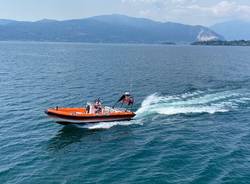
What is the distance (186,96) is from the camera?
204 feet

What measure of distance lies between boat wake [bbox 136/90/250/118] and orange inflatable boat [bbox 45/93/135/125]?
3.79 metres

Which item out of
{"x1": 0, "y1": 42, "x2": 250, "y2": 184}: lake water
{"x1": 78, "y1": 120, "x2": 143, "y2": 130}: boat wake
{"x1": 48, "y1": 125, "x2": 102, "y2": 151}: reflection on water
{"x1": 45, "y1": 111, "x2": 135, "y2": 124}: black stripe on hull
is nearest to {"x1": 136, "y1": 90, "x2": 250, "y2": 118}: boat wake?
{"x1": 0, "y1": 42, "x2": 250, "y2": 184}: lake water

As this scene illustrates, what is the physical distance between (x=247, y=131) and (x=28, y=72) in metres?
70.2

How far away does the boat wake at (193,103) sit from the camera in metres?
52.5

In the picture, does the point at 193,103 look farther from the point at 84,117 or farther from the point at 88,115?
the point at 84,117

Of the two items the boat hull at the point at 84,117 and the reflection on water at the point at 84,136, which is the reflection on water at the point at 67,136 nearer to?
the reflection on water at the point at 84,136

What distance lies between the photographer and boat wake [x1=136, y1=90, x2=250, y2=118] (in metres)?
52.5

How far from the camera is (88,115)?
152 ft

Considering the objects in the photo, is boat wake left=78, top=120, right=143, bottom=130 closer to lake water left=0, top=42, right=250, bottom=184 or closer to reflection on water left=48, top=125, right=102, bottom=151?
lake water left=0, top=42, right=250, bottom=184

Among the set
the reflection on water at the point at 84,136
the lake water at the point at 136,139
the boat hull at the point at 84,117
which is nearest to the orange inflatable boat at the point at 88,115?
the boat hull at the point at 84,117

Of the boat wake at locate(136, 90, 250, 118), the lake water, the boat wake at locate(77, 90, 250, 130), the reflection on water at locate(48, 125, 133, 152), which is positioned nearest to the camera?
the lake water

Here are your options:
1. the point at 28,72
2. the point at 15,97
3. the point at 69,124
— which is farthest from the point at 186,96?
A: the point at 28,72

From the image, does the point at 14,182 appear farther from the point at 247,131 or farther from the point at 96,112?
the point at 247,131

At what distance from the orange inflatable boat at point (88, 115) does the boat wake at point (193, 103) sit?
149 inches
